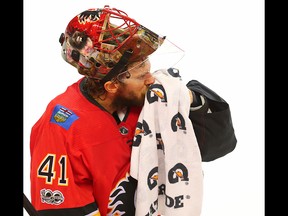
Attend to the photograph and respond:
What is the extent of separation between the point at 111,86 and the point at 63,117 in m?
0.13

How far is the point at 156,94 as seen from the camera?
1.24 meters

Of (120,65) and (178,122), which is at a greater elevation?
(120,65)

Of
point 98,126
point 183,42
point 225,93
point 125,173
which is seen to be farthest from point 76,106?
point 225,93

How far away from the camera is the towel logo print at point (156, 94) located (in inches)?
48.8

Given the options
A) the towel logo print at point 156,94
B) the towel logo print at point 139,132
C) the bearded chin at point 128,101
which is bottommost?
the towel logo print at point 139,132

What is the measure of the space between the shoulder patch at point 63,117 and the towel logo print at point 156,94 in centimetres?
17

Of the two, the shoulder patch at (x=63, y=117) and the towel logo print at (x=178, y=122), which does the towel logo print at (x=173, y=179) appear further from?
the shoulder patch at (x=63, y=117)

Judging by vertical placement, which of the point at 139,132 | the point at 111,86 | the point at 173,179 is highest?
the point at 111,86

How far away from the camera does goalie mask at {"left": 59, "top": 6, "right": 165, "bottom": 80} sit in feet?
3.85

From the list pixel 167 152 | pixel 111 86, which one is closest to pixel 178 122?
pixel 167 152

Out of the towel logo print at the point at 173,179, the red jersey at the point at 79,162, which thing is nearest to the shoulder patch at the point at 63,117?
the red jersey at the point at 79,162

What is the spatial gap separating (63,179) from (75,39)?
0.30 metres

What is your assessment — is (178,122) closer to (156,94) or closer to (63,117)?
(156,94)

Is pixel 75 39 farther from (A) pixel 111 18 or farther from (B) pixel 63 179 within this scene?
(B) pixel 63 179
